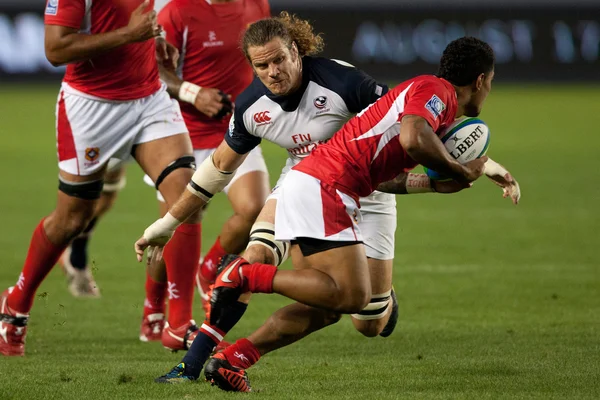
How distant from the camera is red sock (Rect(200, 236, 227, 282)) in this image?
7.81m

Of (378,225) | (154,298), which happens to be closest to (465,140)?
(378,225)

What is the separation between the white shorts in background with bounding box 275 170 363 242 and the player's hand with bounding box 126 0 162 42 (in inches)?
65.4

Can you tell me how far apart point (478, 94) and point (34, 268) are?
121 inches

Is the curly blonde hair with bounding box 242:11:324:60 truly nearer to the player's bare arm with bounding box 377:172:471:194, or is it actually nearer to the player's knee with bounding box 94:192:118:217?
the player's bare arm with bounding box 377:172:471:194

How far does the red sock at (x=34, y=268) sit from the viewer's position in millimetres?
6859

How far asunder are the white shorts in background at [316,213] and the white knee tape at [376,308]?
4.14 ft

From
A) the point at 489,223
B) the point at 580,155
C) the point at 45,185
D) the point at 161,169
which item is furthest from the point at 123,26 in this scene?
the point at 580,155

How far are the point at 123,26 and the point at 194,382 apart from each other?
8.23 ft

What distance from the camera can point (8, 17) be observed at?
23219mm

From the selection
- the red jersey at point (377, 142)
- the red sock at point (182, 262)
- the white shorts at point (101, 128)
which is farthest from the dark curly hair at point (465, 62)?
the red sock at point (182, 262)

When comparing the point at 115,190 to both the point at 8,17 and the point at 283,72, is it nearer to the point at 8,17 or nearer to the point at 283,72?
the point at 283,72

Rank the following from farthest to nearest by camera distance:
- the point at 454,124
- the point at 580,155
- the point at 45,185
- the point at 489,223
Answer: the point at 580,155 → the point at 45,185 → the point at 489,223 → the point at 454,124

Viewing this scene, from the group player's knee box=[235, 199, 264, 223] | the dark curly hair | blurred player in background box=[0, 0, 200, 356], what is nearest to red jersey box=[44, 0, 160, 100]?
blurred player in background box=[0, 0, 200, 356]

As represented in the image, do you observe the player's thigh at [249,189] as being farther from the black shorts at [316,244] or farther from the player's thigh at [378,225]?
the black shorts at [316,244]
